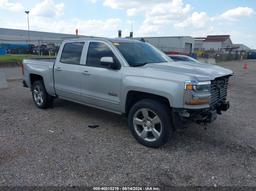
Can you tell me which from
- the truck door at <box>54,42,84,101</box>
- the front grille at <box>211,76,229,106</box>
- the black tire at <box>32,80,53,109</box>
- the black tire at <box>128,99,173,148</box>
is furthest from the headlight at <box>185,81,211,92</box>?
the black tire at <box>32,80,53,109</box>

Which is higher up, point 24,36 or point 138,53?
point 24,36

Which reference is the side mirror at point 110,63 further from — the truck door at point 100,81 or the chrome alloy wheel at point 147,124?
the chrome alloy wheel at point 147,124

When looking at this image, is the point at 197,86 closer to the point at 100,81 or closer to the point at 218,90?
the point at 218,90

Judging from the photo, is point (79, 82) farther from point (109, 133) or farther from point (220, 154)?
point (220, 154)

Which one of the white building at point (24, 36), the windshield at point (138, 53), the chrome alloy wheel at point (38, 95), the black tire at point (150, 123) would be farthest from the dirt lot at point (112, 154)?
the white building at point (24, 36)

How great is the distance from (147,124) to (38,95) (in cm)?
377

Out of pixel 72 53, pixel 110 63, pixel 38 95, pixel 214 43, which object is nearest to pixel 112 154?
pixel 110 63

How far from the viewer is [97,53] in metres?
5.26

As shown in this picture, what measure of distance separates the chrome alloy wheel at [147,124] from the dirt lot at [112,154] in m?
0.23

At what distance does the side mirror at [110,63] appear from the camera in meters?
4.63

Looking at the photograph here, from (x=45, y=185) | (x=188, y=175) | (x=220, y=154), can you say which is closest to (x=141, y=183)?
(x=188, y=175)

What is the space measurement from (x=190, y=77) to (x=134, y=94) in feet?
3.88

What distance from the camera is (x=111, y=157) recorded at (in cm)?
408

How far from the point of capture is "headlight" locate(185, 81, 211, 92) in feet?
12.6
